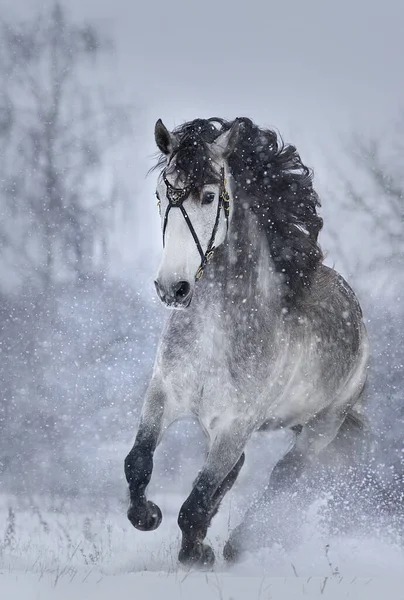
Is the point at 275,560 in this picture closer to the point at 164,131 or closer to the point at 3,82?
the point at 164,131

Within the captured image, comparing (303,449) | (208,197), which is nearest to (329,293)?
(303,449)

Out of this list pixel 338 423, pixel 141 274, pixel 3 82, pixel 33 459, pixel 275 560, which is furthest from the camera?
pixel 141 274

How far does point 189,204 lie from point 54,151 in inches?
322

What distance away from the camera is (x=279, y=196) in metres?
5.56

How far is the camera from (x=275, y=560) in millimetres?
5477

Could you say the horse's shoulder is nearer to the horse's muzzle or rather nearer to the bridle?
the bridle

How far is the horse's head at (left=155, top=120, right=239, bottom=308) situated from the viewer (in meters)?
4.11

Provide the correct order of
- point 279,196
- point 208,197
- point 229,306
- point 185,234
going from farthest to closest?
point 279,196 → point 229,306 → point 208,197 → point 185,234

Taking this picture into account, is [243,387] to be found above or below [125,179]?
below

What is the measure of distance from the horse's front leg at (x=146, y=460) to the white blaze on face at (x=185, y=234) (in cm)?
95

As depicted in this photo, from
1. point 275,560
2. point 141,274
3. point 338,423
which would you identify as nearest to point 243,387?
point 275,560

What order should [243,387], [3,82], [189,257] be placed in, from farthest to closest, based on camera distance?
1. [3,82]
2. [243,387]
3. [189,257]

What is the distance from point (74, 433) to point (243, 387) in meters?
6.84

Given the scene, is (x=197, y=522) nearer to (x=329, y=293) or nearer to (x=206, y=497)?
(x=206, y=497)
